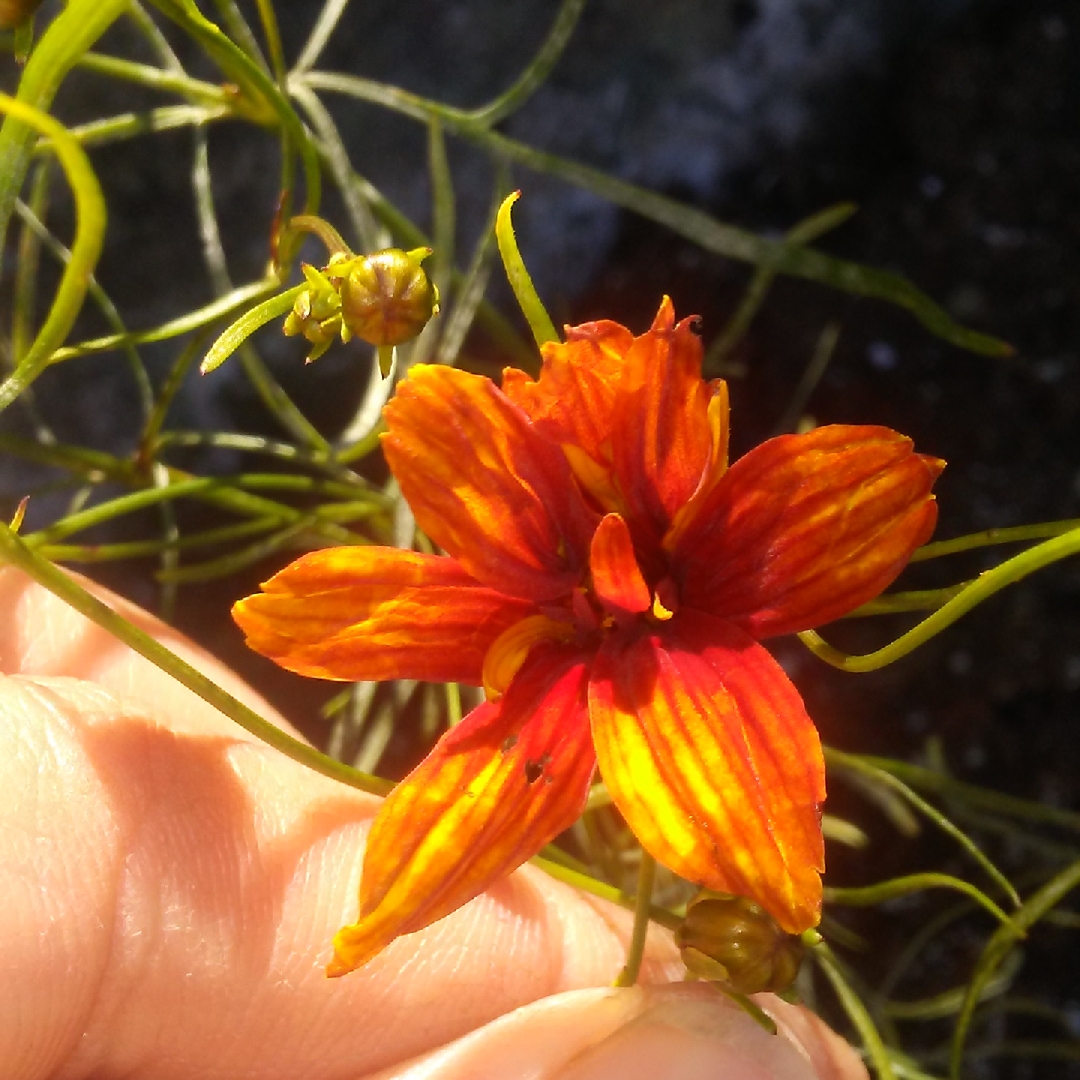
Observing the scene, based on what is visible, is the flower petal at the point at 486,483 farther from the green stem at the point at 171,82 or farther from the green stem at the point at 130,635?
the green stem at the point at 171,82

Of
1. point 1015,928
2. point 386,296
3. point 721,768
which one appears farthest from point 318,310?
point 1015,928

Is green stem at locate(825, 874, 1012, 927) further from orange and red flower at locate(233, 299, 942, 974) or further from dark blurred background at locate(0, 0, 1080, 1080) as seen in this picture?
dark blurred background at locate(0, 0, 1080, 1080)

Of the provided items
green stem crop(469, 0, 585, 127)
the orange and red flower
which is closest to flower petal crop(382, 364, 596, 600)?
the orange and red flower

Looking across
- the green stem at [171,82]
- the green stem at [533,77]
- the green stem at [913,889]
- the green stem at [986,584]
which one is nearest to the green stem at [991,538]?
the green stem at [986,584]

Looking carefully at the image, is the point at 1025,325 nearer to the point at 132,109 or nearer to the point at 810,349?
the point at 810,349

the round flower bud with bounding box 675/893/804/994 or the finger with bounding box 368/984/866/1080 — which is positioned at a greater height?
the round flower bud with bounding box 675/893/804/994

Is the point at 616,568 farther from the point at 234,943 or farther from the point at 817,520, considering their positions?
the point at 234,943
